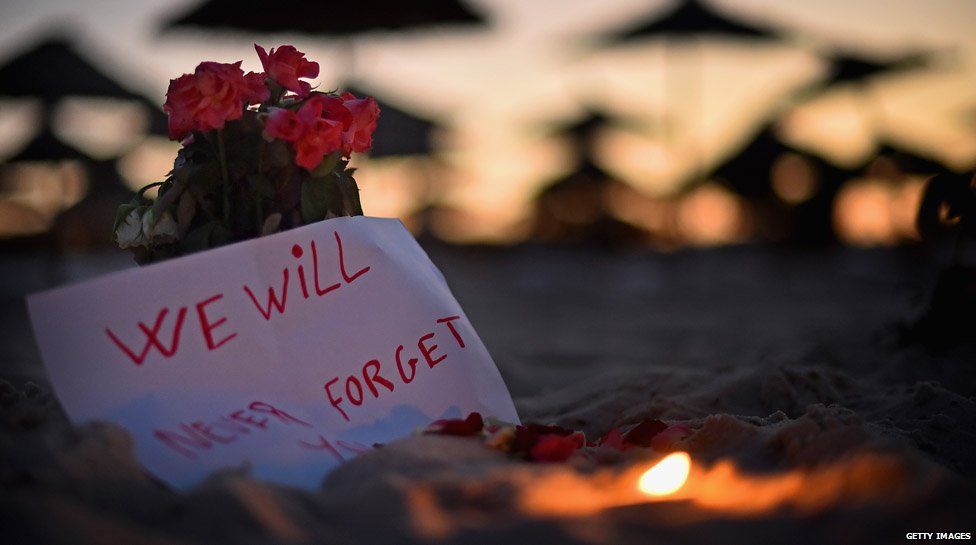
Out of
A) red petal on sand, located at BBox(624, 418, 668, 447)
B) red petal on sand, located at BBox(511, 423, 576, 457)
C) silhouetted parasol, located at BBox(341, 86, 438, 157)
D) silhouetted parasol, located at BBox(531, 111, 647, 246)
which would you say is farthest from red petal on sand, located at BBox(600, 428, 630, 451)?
silhouetted parasol, located at BBox(531, 111, 647, 246)

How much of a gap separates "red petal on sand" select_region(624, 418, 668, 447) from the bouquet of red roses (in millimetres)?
825

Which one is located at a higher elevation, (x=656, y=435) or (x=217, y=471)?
(x=217, y=471)

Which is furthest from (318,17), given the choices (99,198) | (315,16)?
(99,198)

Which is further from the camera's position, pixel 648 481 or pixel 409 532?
pixel 648 481

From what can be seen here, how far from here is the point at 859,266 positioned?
11.1m

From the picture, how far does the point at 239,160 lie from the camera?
5.78 feet

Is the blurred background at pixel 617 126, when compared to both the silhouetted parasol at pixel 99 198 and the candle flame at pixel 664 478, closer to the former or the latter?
the silhouetted parasol at pixel 99 198

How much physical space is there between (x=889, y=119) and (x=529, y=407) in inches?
492

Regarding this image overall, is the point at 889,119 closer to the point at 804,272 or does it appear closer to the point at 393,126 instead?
the point at 804,272

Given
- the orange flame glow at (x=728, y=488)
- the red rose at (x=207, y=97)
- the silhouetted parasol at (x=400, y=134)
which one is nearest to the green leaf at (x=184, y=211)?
the red rose at (x=207, y=97)

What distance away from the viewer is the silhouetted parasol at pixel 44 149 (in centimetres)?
1012

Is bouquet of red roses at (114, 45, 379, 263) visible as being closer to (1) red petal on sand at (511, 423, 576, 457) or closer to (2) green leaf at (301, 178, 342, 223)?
(2) green leaf at (301, 178, 342, 223)

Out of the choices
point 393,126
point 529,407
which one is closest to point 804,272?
point 393,126

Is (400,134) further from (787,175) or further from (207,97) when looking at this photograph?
(207,97)
